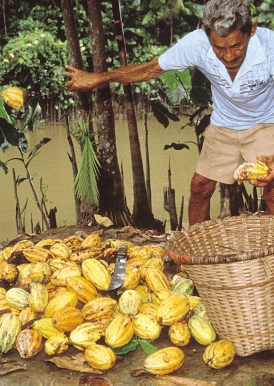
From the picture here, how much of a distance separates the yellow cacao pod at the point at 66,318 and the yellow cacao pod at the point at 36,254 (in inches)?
23.7

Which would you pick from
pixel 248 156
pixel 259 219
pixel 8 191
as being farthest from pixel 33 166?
pixel 259 219

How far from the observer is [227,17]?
2.72 meters

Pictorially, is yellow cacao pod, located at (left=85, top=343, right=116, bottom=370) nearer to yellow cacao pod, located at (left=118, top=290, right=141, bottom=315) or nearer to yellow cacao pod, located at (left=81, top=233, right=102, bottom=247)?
yellow cacao pod, located at (left=118, top=290, right=141, bottom=315)

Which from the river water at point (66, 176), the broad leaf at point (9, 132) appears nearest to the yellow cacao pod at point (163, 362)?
the broad leaf at point (9, 132)

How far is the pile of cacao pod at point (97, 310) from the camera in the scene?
245cm

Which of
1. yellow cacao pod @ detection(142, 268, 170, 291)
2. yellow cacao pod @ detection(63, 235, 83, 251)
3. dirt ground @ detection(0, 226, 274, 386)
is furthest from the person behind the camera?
yellow cacao pod @ detection(63, 235, 83, 251)

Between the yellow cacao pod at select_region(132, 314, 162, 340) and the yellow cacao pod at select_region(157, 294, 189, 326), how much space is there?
0.04 meters

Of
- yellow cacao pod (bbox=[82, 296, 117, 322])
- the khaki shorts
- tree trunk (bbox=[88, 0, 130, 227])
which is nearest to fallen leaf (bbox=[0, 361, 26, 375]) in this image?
yellow cacao pod (bbox=[82, 296, 117, 322])

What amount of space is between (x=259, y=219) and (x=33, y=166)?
6278 mm

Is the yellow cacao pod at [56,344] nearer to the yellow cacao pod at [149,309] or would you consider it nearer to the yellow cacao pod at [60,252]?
the yellow cacao pod at [149,309]

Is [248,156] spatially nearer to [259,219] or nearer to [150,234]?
[259,219]

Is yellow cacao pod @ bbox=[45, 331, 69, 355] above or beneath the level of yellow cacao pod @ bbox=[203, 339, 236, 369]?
above

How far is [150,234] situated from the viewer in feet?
14.0

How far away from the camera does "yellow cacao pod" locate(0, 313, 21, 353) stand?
2.57 m
